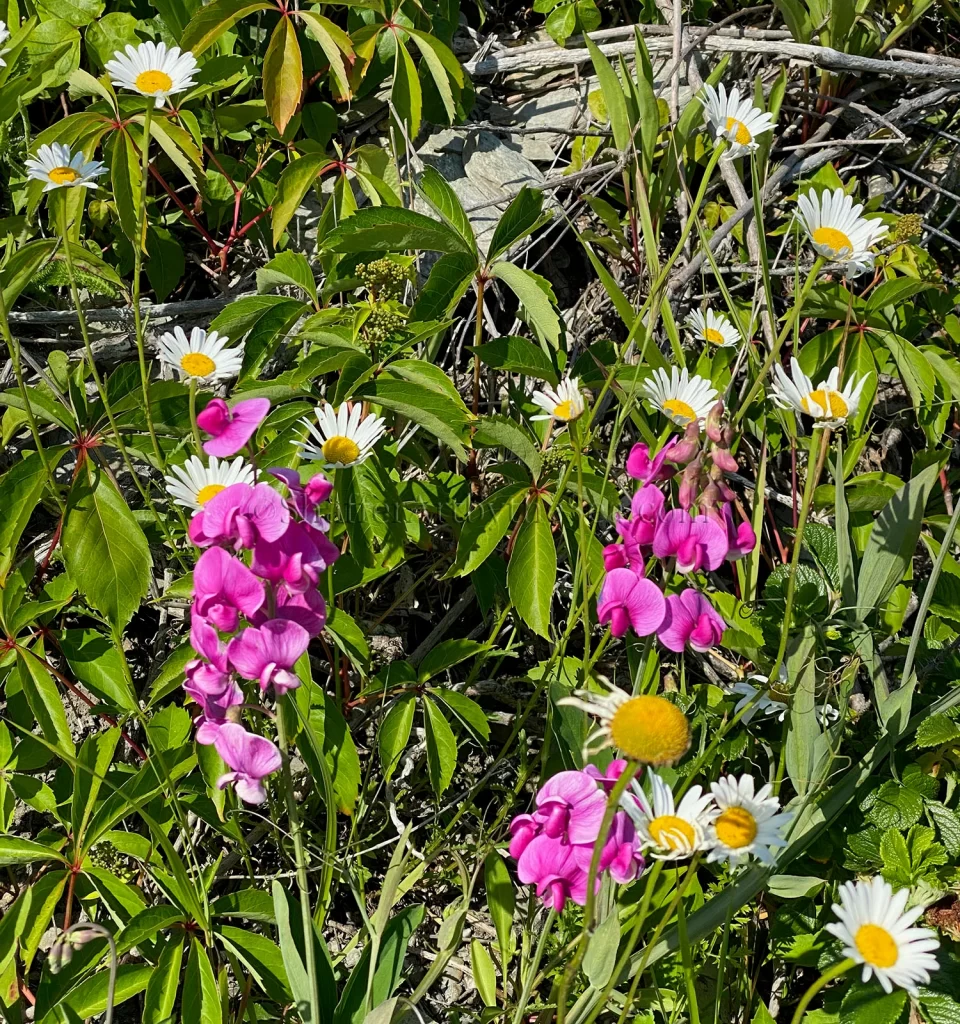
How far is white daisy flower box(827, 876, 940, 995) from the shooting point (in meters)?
0.99

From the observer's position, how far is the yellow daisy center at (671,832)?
3.56ft

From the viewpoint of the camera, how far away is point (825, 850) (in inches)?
60.6

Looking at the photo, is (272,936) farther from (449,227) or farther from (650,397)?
(449,227)

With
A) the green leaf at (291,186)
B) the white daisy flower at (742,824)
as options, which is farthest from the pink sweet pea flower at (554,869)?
the green leaf at (291,186)

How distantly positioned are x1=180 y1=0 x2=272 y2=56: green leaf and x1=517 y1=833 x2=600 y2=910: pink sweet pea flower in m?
1.60

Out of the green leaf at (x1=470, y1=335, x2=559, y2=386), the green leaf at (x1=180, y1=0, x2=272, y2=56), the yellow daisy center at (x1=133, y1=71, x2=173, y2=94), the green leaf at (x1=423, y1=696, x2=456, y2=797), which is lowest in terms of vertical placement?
the green leaf at (x1=423, y1=696, x2=456, y2=797)

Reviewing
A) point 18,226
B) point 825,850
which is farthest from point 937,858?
point 18,226

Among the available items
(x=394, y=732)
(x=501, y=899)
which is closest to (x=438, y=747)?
(x=394, y=732)

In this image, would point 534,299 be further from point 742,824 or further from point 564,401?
point 742,824

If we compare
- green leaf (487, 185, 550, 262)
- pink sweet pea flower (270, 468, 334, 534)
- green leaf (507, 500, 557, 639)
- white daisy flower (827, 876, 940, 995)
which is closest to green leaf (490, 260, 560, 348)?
green leaf (487, 185, 550, 262)

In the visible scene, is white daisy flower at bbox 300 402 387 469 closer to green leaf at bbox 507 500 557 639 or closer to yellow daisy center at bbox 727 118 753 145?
green leaf at bbox 507 500 557 639

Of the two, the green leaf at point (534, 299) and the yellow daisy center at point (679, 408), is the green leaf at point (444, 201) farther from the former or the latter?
the yellow daisy center at point (679, 408)

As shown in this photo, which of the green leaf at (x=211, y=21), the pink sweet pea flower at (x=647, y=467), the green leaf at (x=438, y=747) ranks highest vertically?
the green leaf at (x=211, y=21)

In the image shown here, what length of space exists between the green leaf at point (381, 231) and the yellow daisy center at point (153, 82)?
349mm
